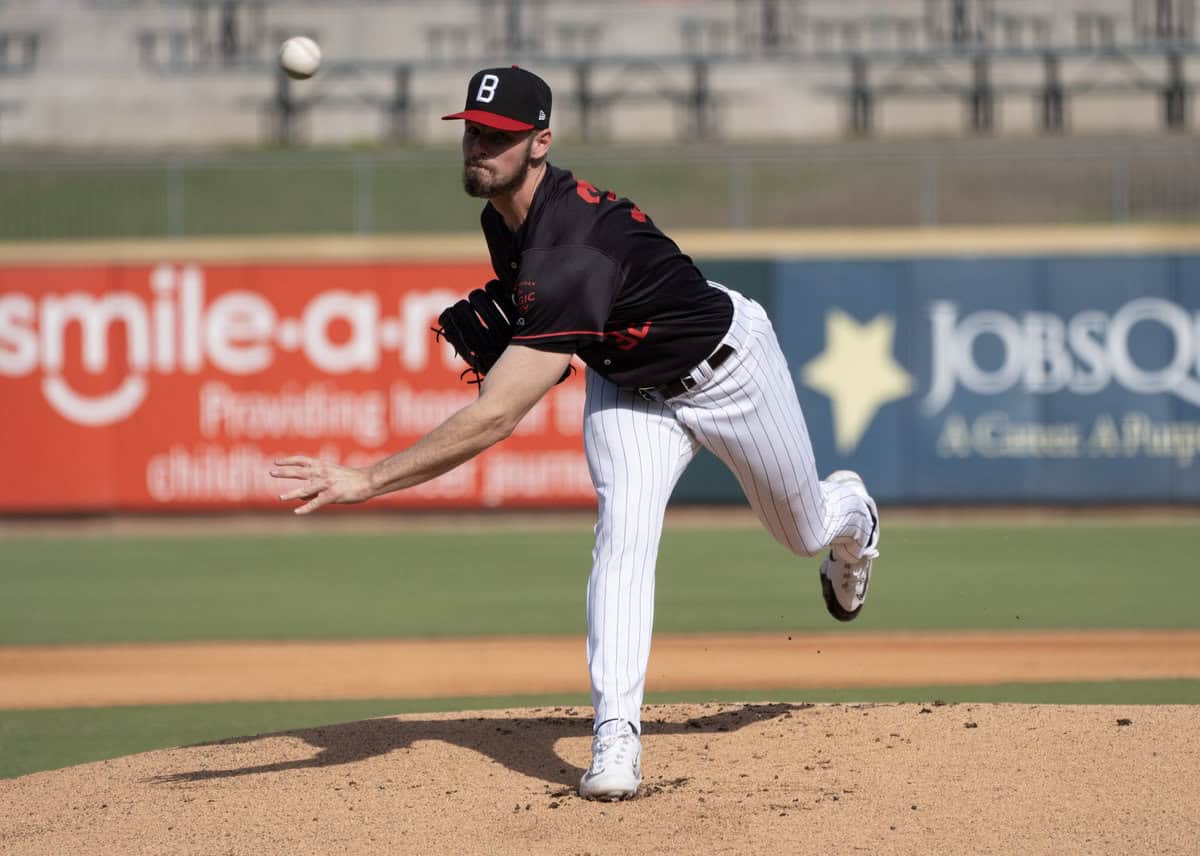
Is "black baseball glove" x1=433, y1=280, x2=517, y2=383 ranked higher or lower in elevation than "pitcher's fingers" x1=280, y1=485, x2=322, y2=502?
higher

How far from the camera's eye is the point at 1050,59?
22344 millimetres

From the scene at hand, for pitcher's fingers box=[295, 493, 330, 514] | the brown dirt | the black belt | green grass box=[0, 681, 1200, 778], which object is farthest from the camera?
the brown dirt

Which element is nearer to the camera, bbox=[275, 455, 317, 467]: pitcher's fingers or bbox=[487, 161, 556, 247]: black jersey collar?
bbox=[275, 455, 317, 467]: pitcher's fingers

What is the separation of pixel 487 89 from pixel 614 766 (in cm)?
172

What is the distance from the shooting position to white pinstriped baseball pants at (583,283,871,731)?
4234mm

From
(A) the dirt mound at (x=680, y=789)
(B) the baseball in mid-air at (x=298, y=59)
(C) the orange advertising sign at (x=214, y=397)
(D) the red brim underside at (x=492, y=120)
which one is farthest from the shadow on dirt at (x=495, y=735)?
(C) the orange advertising sign at (x=214, y=397)

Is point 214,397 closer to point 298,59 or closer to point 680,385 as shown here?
point 298,59

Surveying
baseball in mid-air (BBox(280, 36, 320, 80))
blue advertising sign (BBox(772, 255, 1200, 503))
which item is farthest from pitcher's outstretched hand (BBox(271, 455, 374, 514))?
blue advertising sign (BBox(772, 255, 1200, 503))

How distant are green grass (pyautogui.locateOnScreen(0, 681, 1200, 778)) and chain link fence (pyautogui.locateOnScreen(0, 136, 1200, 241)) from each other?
35.1 feet

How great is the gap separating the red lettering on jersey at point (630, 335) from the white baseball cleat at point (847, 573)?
127cm

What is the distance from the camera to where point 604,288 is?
405 cm

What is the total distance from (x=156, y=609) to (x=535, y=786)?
6.13 m

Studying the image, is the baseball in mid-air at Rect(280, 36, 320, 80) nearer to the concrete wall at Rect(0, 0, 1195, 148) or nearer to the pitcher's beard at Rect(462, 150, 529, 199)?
the pitcher's beard at Rect(462, 150, 529, 199)

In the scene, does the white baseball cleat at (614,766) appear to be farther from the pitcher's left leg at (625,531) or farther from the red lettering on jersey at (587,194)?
the red lettering on jersey at (587,194)
